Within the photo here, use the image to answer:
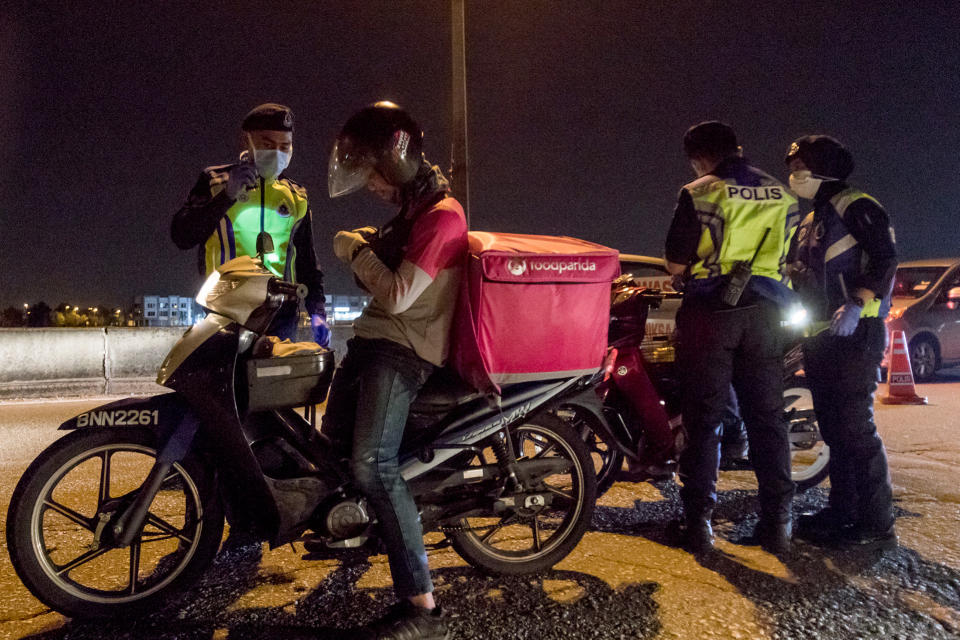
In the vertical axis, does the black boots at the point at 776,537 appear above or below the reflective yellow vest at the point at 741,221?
below

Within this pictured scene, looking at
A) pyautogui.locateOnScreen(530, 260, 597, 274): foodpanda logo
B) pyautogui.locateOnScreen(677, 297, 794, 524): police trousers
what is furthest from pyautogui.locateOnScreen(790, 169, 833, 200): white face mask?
pyautogui.locateOnScreen(530, 260, 597, 274): foodpanda logo

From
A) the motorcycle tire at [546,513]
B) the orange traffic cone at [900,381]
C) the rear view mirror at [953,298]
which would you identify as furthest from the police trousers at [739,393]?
the rear view mirror at [953,298]

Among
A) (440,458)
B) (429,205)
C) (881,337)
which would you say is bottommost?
(440,458)

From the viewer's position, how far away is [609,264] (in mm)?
2488

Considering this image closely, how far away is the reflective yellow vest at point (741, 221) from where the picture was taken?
3117mm

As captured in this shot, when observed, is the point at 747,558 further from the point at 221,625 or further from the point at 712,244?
the point at 221,625

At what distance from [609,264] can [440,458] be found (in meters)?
1.01

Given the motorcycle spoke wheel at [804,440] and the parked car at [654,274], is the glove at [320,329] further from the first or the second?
the motorcycle spoke wheel at [804,440]

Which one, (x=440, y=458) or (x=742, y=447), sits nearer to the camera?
(x=440, y=458)

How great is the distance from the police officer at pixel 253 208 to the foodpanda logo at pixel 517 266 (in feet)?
4.20

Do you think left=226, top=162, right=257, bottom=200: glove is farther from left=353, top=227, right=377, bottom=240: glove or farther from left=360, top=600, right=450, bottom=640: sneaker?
left=360, top=600, right=450, bottom=640: sneaker

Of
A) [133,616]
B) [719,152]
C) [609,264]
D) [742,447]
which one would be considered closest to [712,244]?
[719,152]

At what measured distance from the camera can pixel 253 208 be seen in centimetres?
322

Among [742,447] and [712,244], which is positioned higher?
[712,244]
